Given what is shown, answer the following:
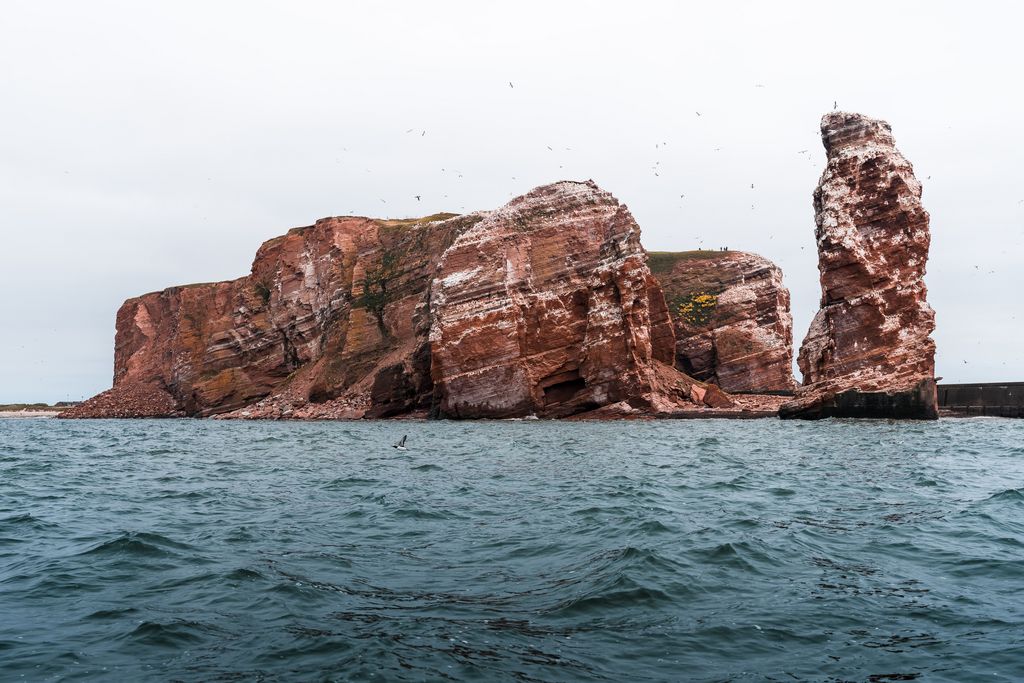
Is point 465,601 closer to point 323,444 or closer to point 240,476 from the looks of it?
point 240,476

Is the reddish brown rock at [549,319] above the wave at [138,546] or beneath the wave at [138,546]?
above

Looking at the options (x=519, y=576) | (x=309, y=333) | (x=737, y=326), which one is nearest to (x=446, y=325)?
(x=309, y=333)

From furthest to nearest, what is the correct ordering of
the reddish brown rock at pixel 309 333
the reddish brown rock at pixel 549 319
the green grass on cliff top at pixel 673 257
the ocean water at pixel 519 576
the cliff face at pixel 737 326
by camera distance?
the green grass on cliff top at pixel 673 257
the cliff face at pixel 737 326
the reddish brown rock at pixel 309 333
the reddish brown rock at pixel 549 319
the ocean water at pixel 519 576

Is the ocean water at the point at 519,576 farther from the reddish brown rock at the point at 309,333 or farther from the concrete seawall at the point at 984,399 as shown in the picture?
the reddish brown rock at the point at 309,333

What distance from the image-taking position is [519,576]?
1029cm

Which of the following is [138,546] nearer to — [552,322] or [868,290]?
[868,290]

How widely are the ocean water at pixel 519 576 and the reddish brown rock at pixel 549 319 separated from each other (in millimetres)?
38808

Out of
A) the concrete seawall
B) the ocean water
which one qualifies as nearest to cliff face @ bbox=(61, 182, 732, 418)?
the concrete seawall

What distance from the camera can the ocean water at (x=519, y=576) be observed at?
7242 mm

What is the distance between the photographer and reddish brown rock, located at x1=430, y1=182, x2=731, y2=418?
60.2m

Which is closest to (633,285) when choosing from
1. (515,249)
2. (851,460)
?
(515,249)

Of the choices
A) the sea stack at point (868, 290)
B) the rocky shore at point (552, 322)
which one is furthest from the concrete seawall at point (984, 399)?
the sea stack at point (868, 290)

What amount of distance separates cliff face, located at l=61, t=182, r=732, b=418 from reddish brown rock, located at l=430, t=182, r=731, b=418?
0.12 meters

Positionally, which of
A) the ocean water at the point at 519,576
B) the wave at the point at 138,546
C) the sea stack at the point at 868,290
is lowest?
the ocean water at the point at 519,576
